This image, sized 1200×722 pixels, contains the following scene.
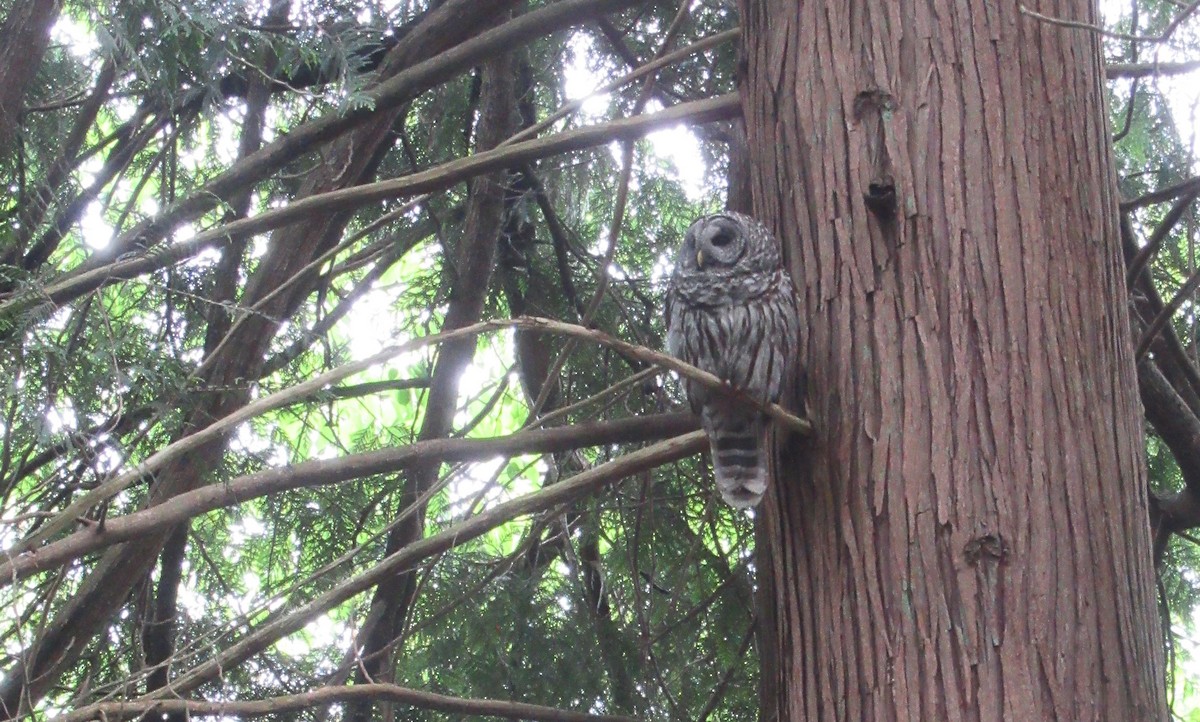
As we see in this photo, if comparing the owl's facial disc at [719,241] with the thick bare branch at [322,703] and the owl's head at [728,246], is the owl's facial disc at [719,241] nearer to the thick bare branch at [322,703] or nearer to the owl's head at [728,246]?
the owl's head at [728,246]

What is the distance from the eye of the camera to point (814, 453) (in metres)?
2.53

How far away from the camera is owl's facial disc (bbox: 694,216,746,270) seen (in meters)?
3.11

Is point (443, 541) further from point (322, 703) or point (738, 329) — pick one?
point (738, 329)

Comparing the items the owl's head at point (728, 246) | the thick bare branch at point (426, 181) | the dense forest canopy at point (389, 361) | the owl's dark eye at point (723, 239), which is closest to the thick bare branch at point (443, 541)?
the dense forest canopy at point (389, 361)

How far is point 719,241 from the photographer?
10.6 feet

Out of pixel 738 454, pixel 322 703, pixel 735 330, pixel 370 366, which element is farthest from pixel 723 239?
pixel 322 703

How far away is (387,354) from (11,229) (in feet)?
6.50

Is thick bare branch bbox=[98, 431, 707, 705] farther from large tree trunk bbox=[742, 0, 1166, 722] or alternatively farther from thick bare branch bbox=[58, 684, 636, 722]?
large tree trunk bbox=[742, 0, 1166, 722]

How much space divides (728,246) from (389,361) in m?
0.92

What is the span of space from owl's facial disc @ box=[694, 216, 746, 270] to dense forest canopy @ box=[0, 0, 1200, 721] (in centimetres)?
18

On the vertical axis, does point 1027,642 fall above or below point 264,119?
below

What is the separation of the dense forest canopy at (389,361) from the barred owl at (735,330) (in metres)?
0.13

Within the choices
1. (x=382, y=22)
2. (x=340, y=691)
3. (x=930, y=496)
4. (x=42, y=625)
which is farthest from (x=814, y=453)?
(x=382, y=22)

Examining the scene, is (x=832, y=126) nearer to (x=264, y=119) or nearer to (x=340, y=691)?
(x=340, y=691)
